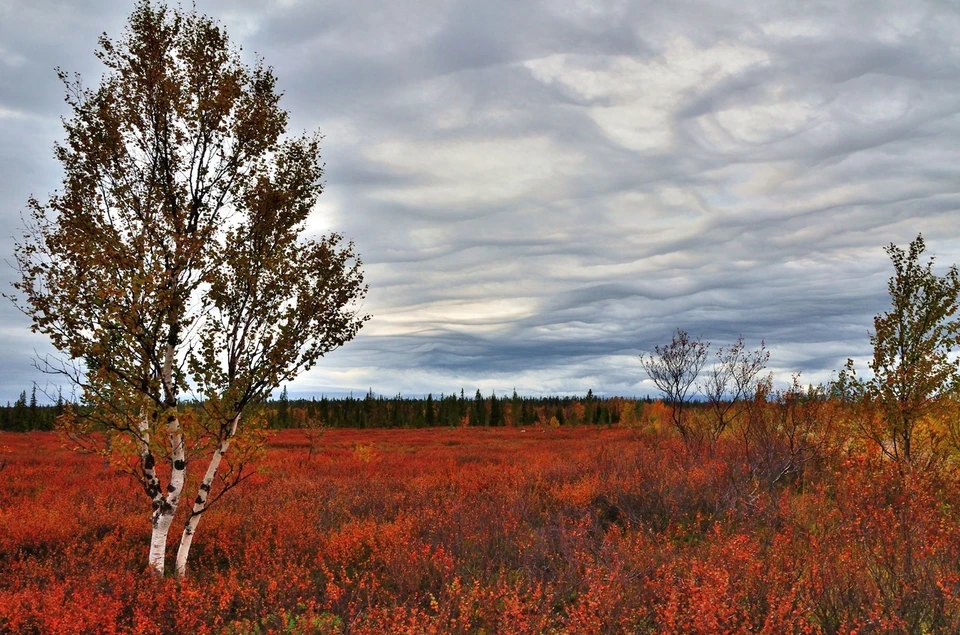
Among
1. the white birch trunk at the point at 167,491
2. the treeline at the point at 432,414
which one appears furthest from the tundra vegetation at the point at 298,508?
the treeline at the point at 432,414

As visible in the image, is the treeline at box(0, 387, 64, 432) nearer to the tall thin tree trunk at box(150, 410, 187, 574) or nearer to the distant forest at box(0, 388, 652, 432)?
the distant forest at box(0, 388, 652, 432)

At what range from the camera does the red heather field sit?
6043 millimetres

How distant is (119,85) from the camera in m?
9.41

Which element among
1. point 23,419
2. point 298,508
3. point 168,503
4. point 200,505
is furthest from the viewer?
point 23,419

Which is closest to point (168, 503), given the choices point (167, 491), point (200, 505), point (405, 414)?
point (167, 491)

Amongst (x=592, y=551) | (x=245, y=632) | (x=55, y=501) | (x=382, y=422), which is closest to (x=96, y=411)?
(x=245, y=632)

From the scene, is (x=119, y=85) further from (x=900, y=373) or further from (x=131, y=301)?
(x=900, y=373)

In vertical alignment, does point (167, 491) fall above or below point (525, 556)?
above

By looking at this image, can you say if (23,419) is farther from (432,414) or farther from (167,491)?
(167,491)

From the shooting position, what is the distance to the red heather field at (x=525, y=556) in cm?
604

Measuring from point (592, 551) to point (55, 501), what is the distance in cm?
1420

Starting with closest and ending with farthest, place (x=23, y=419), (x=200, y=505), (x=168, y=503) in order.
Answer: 1. (x=168, y=503)
2. (x=200, y=505)
3. (x=23, y=419)

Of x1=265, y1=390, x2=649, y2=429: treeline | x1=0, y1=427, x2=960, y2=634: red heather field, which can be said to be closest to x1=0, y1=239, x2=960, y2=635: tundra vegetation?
x1=0, y1=427, x2=960, y2=634: red heather field

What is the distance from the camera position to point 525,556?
9.30m
